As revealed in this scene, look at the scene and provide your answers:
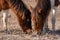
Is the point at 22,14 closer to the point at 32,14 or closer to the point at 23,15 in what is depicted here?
the point at 23,15

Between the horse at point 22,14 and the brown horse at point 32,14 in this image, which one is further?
the horse at point 22,14

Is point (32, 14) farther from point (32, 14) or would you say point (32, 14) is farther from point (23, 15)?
point (23, 15)

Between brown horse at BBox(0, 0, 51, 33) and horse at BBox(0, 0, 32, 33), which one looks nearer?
brown horse at BBox(0, 0, 51, 33)

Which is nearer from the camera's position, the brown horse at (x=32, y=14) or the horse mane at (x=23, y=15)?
the brown horse at (x=32, y=14)

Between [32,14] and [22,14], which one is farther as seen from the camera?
[22,14]

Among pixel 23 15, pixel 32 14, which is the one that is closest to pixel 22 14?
pixel 23 15

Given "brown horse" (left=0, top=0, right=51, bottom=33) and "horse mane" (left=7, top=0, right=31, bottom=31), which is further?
"horse mane" (left=7, top=0, right=31, bottom=31)

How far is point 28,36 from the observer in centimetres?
762

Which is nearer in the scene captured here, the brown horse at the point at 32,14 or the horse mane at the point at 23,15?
the brown horse at the point at 32,14

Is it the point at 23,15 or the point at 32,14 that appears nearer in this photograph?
the point at 32,14

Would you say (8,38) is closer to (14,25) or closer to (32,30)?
(32,30)

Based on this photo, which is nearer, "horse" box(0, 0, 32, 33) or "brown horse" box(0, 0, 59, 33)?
"brown horse" box(0, 0, 59, 33)

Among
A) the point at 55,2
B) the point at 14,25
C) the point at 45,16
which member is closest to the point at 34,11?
the point at 45,16

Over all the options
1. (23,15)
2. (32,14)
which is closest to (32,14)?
(32,14)
